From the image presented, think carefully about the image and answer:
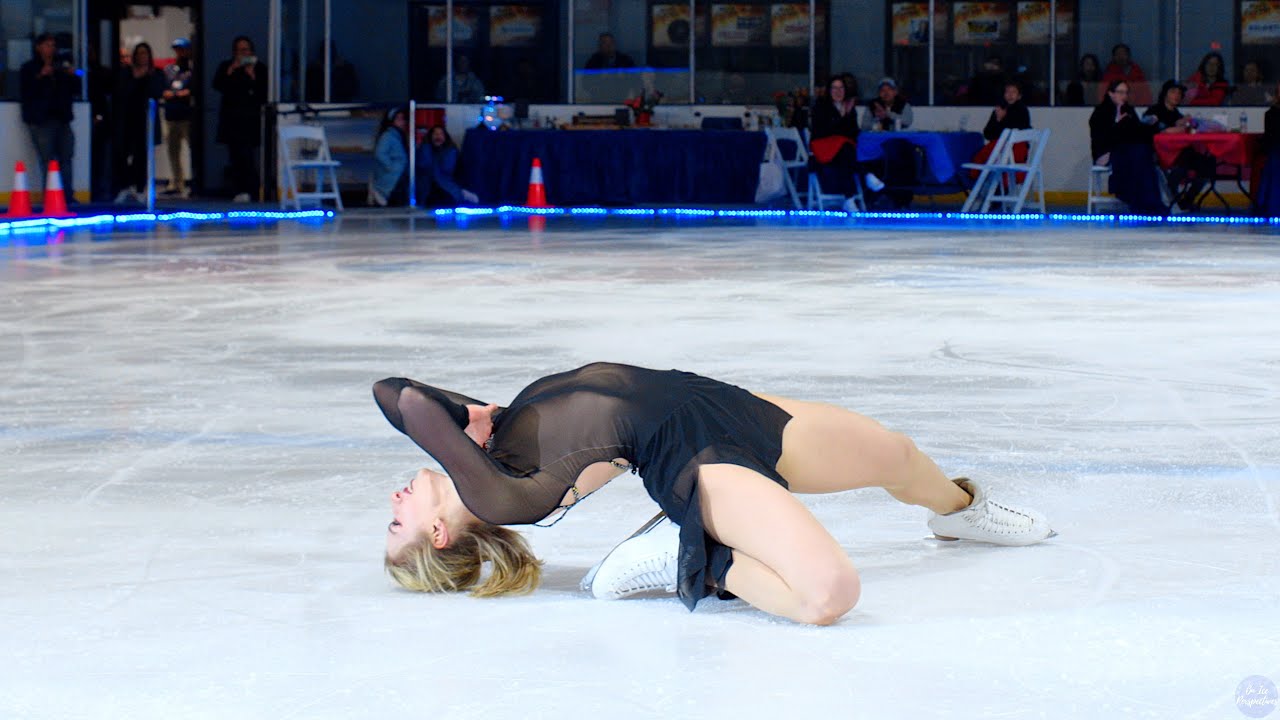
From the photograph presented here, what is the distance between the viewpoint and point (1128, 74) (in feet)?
54.7

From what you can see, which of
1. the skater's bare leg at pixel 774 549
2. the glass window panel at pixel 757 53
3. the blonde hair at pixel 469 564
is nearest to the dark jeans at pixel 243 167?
the glass window panel at pixel 757 53

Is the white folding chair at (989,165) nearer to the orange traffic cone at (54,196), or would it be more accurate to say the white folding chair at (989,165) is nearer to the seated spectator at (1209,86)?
the seated spectator at (1209,86)

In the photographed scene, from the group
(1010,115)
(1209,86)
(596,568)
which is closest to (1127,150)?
(1010,115)

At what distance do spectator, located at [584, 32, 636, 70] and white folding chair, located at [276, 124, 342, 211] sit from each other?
9.58 feet

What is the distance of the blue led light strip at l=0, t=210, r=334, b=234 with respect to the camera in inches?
474

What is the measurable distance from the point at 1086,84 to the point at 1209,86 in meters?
1.08

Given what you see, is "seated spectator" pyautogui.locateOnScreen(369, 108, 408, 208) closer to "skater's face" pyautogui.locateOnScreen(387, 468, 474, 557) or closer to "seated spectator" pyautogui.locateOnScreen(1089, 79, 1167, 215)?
"seated spectator" pyautogui.locateOnScreen(1089, 79, 1167, 215)

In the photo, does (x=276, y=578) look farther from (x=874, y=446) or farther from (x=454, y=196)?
(x=454, y=196)

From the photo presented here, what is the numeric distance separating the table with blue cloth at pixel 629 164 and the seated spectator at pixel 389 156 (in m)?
0.64

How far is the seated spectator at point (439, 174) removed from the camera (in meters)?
15.7

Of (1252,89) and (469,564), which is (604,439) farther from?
(1252,89)

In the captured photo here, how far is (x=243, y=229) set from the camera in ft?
40.6

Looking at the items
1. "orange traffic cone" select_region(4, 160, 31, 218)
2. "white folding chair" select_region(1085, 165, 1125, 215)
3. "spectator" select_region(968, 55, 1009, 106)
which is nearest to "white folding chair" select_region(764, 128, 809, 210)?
"spectator" select_region(968, 55, 1009, 106)

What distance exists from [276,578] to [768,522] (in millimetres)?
800
